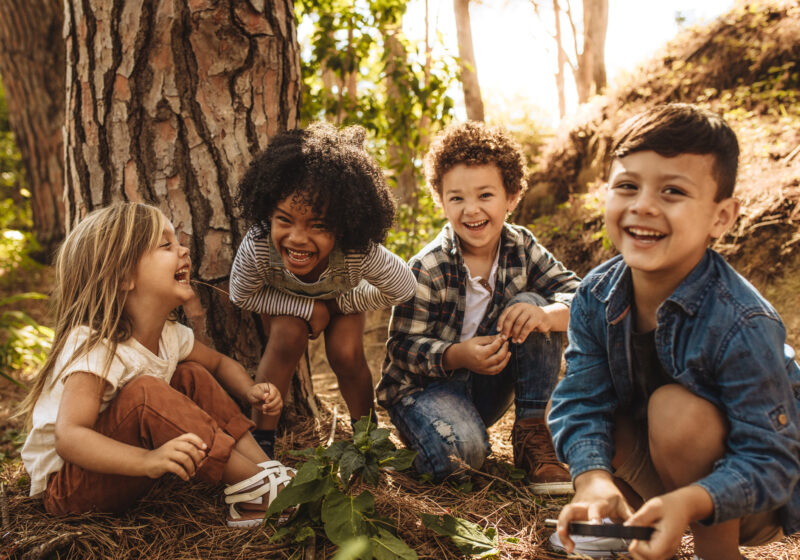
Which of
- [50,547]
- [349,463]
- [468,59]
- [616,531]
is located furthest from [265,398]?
[468,59]

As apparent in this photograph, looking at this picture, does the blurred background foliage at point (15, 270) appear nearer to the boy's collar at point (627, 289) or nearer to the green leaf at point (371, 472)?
the green leaf at point (371, 472)

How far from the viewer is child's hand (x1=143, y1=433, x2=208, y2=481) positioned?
1.62 metres

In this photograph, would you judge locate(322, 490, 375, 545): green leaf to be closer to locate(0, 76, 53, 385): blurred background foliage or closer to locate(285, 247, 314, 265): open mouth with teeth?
locate(285, 247, 314, 265): open mouth with teeth

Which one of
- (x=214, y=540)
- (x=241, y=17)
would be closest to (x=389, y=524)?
(x=214, y=540)

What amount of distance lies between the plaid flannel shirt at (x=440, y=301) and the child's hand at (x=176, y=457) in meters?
0.92

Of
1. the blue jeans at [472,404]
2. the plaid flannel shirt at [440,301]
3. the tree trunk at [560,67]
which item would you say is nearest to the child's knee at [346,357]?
the plaid flannel shirt at [440,301]

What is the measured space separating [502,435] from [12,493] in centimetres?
207

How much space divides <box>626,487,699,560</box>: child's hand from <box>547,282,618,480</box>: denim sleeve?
0.97 ft

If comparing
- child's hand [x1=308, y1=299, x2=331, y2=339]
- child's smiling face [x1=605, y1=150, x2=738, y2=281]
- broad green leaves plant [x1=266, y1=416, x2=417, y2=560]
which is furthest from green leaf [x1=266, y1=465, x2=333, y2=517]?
child's smiling face [x1=605, y1=150, x2=738, y2=281]

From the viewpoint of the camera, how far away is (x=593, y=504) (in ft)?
4.39

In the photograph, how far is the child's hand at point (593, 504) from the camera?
130 cm

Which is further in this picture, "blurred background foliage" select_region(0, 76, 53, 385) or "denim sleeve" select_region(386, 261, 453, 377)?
"blurred background foliage" select_region(0, 76, 53, 385)

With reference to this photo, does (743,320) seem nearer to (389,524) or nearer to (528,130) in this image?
(389,524)

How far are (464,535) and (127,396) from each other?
1.12 m
